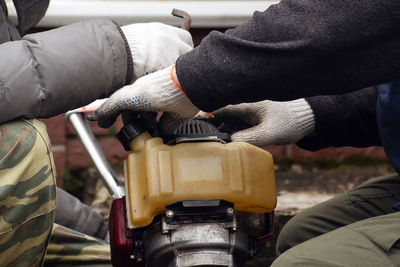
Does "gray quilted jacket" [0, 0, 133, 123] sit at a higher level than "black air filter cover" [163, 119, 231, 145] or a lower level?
higher

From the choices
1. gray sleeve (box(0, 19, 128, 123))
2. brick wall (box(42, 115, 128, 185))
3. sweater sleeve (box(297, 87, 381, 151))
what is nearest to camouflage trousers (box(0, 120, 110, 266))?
gray sleeve (box(0, 19, 128, 123))

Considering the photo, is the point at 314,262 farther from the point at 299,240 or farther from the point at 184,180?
the point at 299,240

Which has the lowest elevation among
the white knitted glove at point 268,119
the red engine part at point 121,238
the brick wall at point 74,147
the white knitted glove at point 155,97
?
the brick wall at point 74,147

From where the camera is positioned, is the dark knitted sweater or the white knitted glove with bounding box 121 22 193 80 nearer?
the dark knitted sweater

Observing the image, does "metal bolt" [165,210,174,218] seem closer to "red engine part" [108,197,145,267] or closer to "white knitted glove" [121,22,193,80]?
"red engine part" [108,197,145,267]

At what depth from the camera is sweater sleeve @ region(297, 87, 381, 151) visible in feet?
4.37

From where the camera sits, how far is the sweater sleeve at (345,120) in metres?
1.33

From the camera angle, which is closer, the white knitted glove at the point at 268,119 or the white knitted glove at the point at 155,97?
the white knitted glove at the point at 155,97

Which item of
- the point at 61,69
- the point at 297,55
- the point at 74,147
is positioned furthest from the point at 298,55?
the point at 74,147

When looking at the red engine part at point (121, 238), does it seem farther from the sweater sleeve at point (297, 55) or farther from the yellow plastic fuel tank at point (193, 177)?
the sweater sleeve at point (297, 55)

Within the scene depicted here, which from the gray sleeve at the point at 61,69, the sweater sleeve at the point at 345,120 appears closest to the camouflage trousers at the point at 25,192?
the gray sleeve at the point at 61,69

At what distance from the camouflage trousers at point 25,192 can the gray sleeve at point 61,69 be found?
4 centimetres

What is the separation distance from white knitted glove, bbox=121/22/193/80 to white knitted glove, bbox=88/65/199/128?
0.08 m

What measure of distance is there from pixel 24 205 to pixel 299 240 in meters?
0.76
